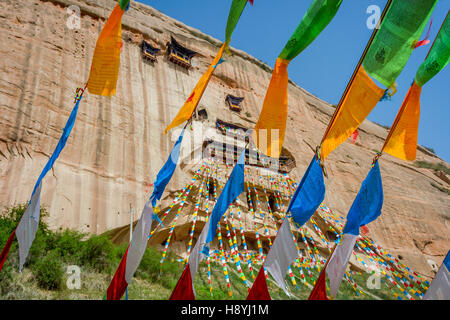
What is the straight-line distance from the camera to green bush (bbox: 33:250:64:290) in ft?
23.2

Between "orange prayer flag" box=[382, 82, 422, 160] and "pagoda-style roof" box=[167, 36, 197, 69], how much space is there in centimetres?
1579

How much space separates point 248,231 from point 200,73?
11.8m

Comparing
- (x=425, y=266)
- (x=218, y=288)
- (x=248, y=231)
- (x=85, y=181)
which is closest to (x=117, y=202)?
(x=85, y=181)

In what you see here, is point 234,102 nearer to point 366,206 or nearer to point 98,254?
point 98,254

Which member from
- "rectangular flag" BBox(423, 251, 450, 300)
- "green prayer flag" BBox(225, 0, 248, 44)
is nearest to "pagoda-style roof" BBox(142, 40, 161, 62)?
"green prayer flag" BBox(225, 0, 248, 44)

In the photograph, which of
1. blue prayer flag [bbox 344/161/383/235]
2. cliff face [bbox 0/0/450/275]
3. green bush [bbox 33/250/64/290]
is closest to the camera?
blue prayer flag [bbox 344/161/383/235]

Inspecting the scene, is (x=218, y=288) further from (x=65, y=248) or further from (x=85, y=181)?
(x=85, y=181)

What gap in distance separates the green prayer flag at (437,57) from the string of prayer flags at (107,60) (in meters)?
5.50

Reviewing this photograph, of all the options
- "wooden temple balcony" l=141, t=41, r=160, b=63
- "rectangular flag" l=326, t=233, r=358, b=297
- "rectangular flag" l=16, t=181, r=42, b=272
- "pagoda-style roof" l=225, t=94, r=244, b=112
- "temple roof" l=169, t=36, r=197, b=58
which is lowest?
"rectangular flag" l=326, t=233, r=358, b=297

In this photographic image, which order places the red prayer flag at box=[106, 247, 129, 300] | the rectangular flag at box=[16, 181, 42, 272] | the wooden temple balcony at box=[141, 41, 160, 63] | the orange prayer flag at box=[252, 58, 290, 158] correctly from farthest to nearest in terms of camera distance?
the wooden temple balcony at box=[141, 41, 160, 63]
the rectangular flag at box=[16, 181, 42, 272]
the orange prayer flag at box=[252, 58, 290, 158]
the red prayer flag at box=[106, 247, 129, 300]

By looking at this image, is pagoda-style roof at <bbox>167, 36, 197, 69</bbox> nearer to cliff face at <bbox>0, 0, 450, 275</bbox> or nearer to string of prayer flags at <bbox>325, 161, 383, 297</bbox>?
cliff face at <bbox>0, 0, 450, 275</bbox>

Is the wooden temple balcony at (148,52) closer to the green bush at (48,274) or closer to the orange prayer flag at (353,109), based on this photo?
the green bush at (48,274)

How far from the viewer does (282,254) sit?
4.59 m
